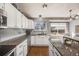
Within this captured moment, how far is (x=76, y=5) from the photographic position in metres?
1.73

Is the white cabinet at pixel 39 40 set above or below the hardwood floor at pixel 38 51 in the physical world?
above

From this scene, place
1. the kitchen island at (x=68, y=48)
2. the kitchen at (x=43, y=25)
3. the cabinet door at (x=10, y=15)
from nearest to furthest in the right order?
the kitchen island at (x=68, y=48), the kitchen at (x=43, y=25), the cabinet door at (x=10, y=15)

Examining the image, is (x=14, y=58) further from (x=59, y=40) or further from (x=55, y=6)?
(x=55, y=6)

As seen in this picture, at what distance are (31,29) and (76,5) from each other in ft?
2.55

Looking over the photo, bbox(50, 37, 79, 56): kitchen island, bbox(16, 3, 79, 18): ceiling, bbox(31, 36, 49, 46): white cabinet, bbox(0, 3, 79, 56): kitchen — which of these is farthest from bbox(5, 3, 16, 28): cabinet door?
bbox(50, 37, 79, 56): kitchen island

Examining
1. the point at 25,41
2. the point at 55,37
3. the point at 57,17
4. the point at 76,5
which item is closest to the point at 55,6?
the point at 57,17

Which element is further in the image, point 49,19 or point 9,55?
point 49,19

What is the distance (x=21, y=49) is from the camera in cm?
190

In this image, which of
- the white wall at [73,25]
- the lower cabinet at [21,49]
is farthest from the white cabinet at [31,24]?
the white wall at [73,25]

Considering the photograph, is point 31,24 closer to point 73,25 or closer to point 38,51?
point 38,51

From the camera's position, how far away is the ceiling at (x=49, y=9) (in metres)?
1.74

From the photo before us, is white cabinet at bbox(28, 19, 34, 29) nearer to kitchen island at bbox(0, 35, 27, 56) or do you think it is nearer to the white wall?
kitchen island at bbox(0, 35, 27, 56)

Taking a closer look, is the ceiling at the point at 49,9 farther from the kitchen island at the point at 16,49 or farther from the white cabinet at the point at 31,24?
the kitchen island at the point at 16,49

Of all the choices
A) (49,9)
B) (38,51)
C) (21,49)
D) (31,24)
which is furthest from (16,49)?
(49,9)
